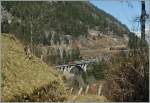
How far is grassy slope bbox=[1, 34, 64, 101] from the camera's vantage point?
5.32 m

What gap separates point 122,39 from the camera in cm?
586

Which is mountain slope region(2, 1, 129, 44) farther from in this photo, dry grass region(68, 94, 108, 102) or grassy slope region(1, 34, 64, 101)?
dry grass region(68, 94, 108, 102)

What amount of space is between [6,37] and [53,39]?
0.67 metres

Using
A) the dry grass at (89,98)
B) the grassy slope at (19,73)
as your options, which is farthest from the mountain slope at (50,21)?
the dry grass at (89,98)

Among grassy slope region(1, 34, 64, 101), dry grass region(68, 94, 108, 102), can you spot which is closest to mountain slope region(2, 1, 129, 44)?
grassy slope region(1, 34, 64, 101)

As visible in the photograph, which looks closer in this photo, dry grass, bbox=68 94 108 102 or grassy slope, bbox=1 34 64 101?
grassy slope, bbox=1 34 64 101

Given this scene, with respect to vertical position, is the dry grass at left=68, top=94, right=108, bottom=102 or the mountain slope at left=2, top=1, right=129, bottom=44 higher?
the mountain slope at left=2, top=1, right=129, bottom=44

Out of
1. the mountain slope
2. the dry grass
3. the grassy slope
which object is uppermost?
the mountain slope

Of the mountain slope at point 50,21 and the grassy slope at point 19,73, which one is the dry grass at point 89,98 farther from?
the mountain slope at point 50,21

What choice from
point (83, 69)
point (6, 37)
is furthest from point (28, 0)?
point (83, 69)

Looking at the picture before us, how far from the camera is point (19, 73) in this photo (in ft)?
18.0

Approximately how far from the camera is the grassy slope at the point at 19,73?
17.5 ft

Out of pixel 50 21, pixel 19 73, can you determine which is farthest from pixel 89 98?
pixel 50 21

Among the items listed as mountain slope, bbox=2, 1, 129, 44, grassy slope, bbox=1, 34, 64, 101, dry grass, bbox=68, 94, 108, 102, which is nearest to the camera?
grassy slope, bbox=1, 34, 64, 101
